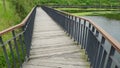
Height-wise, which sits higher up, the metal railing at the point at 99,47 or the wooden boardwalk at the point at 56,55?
the metal railing at the point at 99,47

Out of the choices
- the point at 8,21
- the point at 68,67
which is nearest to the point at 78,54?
the point at 68,67

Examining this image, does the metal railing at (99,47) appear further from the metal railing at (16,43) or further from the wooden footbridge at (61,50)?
the metal railing at (16,43)

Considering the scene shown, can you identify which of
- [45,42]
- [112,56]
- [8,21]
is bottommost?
[8,21]

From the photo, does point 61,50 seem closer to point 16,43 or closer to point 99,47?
point 16,43

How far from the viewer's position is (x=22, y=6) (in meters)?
17.7

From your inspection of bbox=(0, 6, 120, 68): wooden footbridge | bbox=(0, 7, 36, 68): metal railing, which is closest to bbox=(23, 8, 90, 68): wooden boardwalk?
bbox=(0, 6, 120, 68): wooden footbridge

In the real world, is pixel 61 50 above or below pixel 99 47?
below

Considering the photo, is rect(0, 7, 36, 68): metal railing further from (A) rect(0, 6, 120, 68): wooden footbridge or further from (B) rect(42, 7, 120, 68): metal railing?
(B) rect(42, 7, 120, 68): metal railing

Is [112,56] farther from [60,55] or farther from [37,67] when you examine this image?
[60,55]

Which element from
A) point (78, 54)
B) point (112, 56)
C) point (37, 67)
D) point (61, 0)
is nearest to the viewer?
point (112, 56)

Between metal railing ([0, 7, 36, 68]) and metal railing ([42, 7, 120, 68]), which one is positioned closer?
Answer: metal railing ([42, 7, 120, 68])

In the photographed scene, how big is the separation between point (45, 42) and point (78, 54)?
6.69 ft

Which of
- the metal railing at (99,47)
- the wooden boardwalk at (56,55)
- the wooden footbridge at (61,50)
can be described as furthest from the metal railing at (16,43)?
the metal railing at (99,47)

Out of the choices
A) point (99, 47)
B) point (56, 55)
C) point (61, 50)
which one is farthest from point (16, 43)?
point (61, 50)
